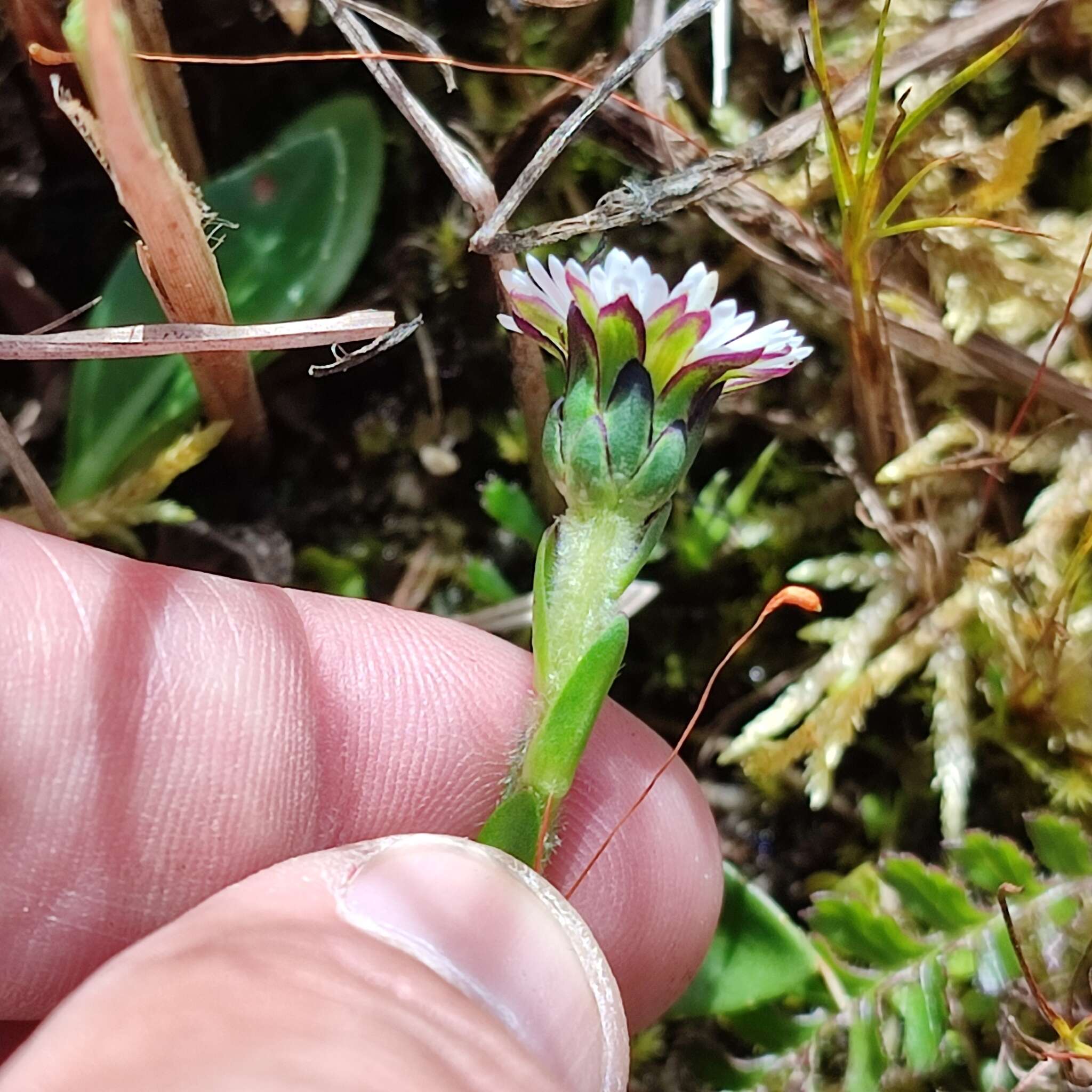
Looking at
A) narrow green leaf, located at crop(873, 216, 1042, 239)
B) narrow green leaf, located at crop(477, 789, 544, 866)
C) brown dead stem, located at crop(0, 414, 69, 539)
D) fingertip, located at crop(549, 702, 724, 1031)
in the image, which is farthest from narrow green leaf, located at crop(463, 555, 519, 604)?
narrow green leaf, located at crop(873, 216, 1042, 239)

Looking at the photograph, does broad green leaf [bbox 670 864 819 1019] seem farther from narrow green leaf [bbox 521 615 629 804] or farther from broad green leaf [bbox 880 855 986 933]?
narrow green leaf [bbox 521 615 629 804]

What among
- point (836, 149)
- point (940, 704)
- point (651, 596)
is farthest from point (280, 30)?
point (940, 704)

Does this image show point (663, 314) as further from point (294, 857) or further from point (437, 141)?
point (294, 857)

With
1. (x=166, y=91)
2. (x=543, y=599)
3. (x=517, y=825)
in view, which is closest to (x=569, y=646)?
(x=543, y=599)

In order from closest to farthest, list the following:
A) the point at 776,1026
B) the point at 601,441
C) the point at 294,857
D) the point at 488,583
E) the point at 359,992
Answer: the point at 359,992 < the point at 601,441 < the point at 294,857 < the point at 776,1026 < the point at 488,583

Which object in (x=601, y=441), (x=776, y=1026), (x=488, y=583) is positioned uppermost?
(x=601, y=441)

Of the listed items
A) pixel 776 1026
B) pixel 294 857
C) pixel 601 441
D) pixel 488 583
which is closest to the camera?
pixel 601 441

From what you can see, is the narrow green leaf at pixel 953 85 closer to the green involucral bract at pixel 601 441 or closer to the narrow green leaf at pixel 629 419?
the green involucral bract at pixel 601 441
